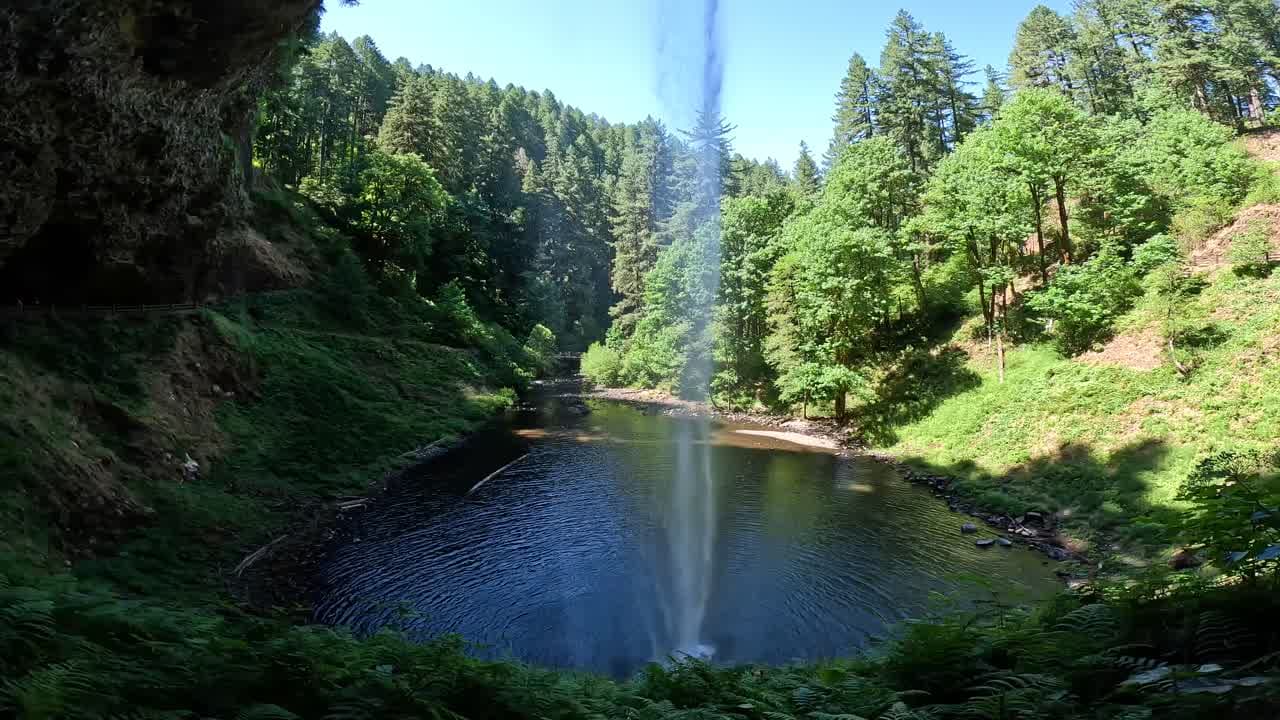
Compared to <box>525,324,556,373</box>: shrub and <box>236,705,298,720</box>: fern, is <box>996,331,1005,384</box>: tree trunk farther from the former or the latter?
<box>525,324,556,373</box>: shrub

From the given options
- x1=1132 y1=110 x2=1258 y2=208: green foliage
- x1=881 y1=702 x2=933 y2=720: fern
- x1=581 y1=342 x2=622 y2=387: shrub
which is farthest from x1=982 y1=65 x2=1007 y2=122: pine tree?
x1=881 y1=702 x2=933 y2=720: fern

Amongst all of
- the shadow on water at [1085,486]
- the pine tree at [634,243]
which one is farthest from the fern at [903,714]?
the pine tree at [634,243]

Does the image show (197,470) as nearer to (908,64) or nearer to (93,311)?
(93,311)

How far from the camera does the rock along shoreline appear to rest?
17156mm

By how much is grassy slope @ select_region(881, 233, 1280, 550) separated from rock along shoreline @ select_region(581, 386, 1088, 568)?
2.16ft

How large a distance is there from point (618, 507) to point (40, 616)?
57.2 feet

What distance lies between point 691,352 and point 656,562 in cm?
2895

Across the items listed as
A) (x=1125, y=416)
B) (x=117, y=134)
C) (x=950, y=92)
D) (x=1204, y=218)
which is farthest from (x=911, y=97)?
(x=117, y=134)

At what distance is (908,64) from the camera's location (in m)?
49.1

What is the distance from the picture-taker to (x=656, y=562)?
1658 cm

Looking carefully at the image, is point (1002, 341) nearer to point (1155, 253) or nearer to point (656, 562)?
point (1155, 253)

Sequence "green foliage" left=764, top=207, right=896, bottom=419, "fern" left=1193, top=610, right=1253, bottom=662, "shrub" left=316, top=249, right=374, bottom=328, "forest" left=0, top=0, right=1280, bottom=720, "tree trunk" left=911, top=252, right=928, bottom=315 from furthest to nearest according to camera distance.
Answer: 1. "tree trunk" left=911, top=252, right=928, bottom=315
2. "shrub" left=316, top=249, right=374, bottom=328
3. "green foliage" left=764, top=207, right=896, bottom=419
4. "forest" left=0, top=0, right=1280, bottom=720
5. "fern" left=1193, top=610, right=1253, bottom=662

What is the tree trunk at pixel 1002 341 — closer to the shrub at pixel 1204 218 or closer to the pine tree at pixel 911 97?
the shrub at pixel 1204 218

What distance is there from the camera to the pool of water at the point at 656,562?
12.8 m
